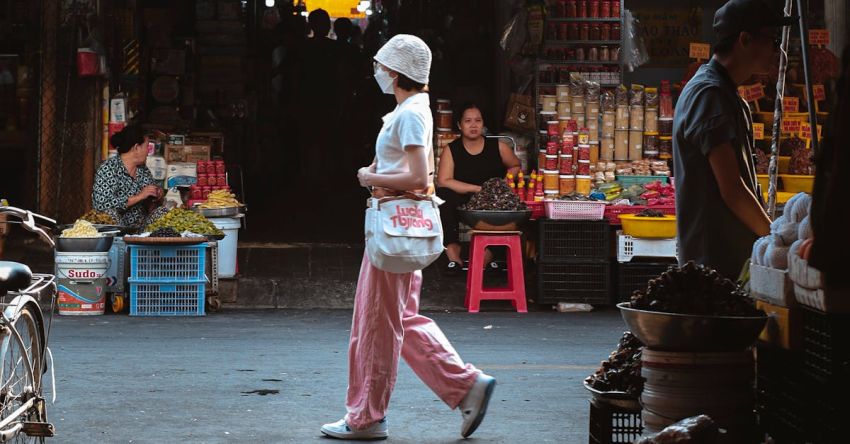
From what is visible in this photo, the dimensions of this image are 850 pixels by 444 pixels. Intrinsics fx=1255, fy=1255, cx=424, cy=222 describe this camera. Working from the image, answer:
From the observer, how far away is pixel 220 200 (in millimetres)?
12258

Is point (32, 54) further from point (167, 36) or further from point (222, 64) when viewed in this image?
point (222, 64)

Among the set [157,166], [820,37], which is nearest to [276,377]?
[157,166]

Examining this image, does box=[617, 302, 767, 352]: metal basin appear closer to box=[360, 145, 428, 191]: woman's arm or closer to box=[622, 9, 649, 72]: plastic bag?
box=[360, 145, 428, 191]: woman's arm

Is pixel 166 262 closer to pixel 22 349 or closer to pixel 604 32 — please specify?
pixel 604 32

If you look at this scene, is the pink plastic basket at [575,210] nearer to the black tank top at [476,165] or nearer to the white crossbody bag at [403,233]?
the black tank top at [476,165]

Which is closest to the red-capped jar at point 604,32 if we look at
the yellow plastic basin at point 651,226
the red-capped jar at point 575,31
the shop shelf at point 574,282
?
the red-capped jar at point 575,31

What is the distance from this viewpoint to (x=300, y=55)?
20.4 m

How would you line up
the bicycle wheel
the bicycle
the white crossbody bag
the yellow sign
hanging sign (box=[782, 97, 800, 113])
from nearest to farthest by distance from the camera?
1. the bicycle
2. the bicycle wheel
3. the white crossbody bag
4. hanging sign (box=[782, 97, 800, 113])
5. the yellow sign

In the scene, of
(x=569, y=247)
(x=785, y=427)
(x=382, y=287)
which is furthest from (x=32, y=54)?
(x=785, y=427)

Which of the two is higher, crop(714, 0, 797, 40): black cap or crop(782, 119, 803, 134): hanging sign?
crop(714, 0, 797, 40): black cap

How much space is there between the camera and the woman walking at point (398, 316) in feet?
20.9

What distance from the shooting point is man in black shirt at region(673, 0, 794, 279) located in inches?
206

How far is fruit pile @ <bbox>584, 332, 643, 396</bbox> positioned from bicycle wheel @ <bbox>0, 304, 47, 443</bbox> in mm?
2343

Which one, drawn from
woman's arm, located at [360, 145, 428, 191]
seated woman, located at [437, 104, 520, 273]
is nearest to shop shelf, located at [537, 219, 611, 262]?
seated woman, located at [437, 104, 520, 273]
